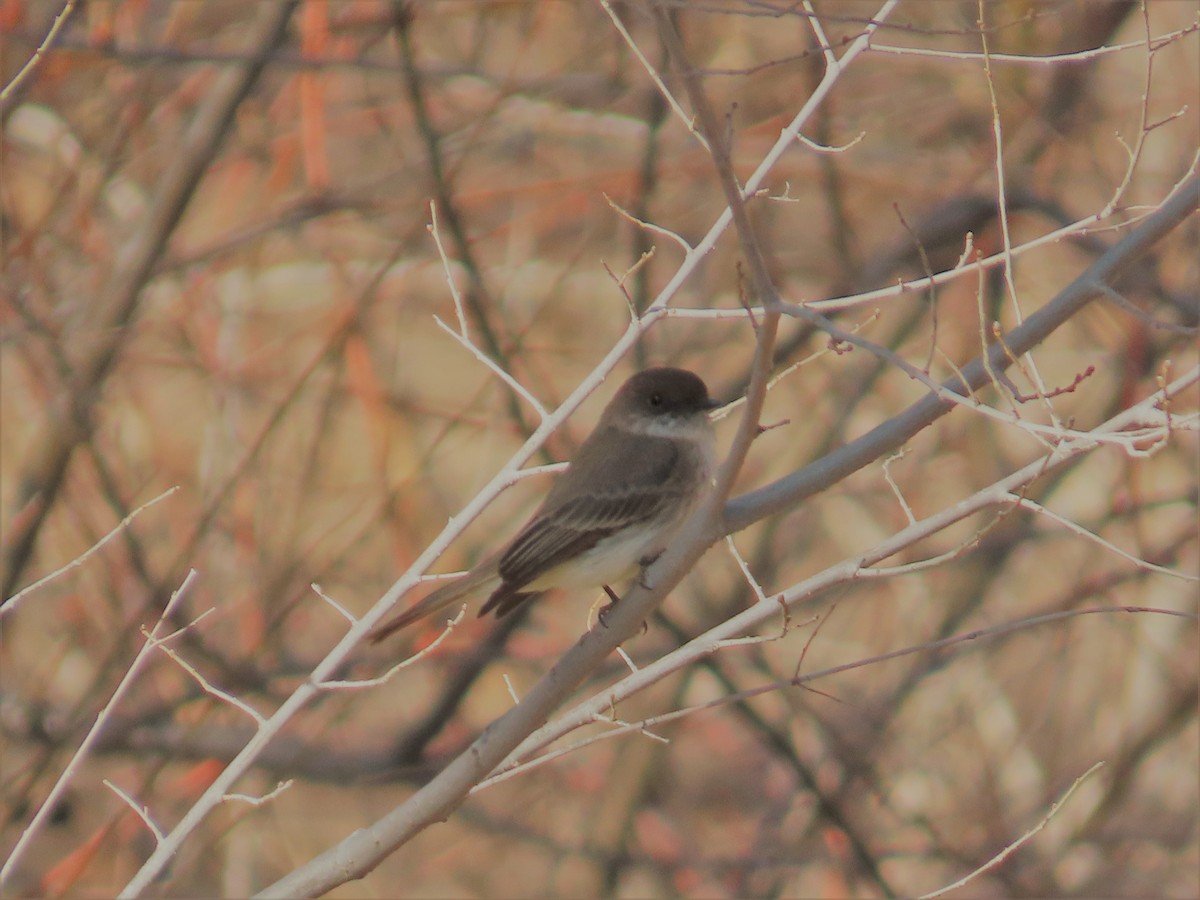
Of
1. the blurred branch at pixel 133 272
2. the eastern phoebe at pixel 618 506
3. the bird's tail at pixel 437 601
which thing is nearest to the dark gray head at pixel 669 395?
the eastern phoebe at pixel 618 506

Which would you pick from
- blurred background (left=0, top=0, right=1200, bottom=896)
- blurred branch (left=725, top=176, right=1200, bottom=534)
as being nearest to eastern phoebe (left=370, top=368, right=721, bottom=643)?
blurred background (left=0, top=0, right=1200, bottom=896)

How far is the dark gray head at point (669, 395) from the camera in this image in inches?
223

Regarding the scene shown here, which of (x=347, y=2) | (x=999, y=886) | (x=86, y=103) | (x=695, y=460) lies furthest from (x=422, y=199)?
(x=999, y=886)

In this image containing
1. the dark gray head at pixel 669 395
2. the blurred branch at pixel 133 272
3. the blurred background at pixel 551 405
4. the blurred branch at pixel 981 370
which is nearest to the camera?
the blurred branch at pixel 981 370

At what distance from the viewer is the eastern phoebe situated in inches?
208

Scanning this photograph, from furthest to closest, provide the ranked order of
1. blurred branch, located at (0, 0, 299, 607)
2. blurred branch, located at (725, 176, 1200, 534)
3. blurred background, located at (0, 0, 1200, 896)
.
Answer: blurred background, located at (0, 0, 1200, 896)
blurred branch, located at (0, 0, 299, 607)
blurred branch, located at (725, 176, 1200, 534)

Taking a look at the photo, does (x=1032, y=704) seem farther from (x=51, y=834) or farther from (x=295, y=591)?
(x=51, y=834)

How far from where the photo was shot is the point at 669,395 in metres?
5.70

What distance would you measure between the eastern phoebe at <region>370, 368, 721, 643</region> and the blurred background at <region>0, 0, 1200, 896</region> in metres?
1.37

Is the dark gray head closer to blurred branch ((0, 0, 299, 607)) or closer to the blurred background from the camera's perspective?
the blurred background

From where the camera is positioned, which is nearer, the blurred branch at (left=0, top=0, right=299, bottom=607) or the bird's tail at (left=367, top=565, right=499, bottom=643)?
the bird's tail at (left=367, top=565, right=499, bottom=643)

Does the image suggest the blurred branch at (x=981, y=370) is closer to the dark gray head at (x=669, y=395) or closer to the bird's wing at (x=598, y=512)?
the bird's wing at (x=598, y=512)

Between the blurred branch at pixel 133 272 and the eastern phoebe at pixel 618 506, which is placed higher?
the blurred branch at pixel 133 272

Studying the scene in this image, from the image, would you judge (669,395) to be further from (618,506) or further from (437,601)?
(437,601)
